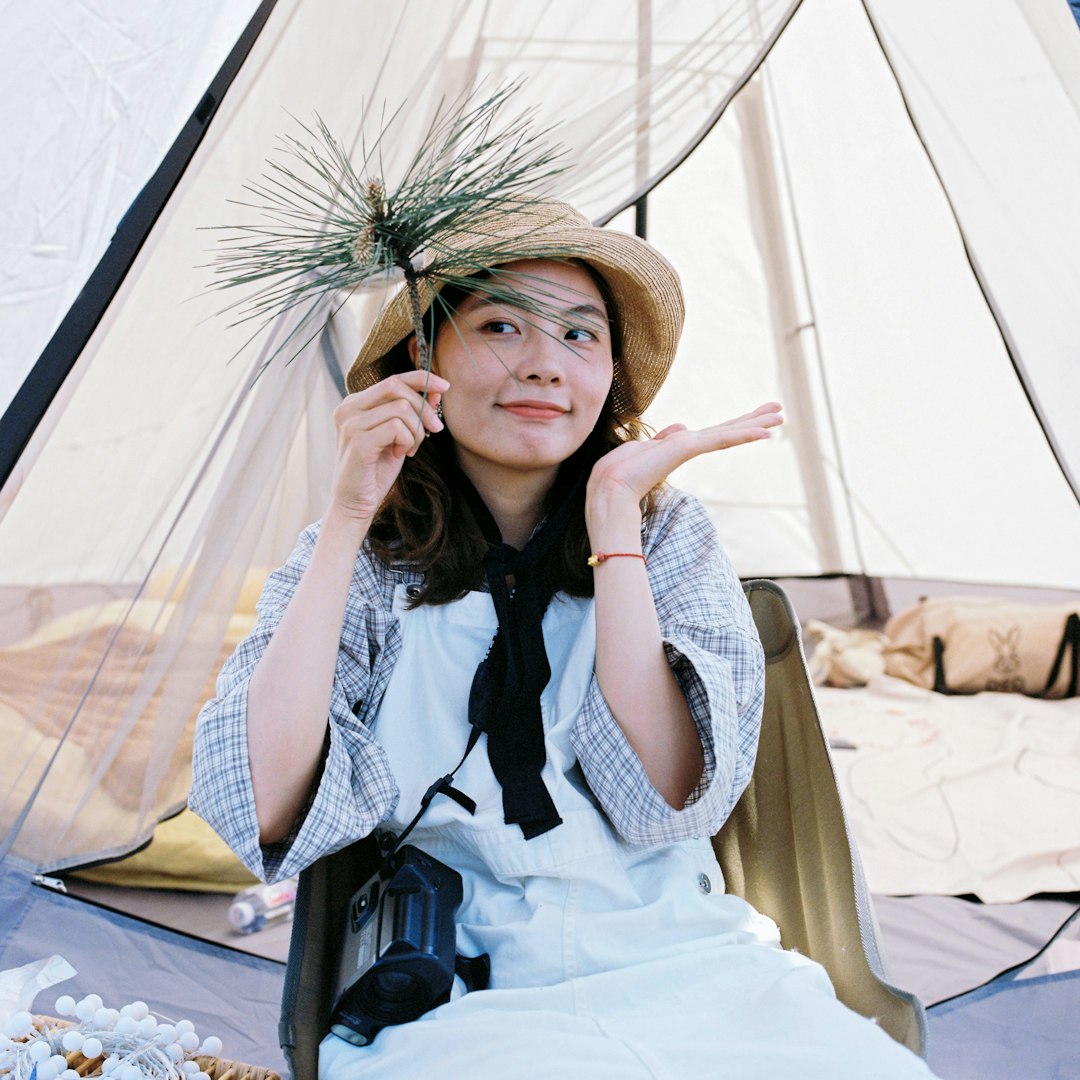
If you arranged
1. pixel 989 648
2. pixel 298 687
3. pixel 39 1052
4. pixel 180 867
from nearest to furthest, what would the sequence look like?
pixel 39 1052, pixel 298 687, pixel 180 867, pixel 989 648

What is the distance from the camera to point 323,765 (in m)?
1.05

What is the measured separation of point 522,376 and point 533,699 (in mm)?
335

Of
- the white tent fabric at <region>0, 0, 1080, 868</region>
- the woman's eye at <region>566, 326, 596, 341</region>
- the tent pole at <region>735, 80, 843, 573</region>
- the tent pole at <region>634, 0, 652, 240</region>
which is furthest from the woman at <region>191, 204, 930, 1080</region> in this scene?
the tent pole at <region>735, 80, 843, 573</region>

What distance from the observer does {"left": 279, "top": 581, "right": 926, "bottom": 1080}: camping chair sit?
103 cm

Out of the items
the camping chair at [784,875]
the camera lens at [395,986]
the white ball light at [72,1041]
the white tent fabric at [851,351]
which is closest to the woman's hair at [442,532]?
the camping chair at [784,875]

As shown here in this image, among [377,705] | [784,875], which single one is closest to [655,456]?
[377,705]

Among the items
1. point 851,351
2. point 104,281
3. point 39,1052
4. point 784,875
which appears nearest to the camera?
point 39,1052

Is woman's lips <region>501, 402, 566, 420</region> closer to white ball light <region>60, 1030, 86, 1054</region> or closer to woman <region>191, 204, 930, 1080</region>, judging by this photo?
woman <region>191, 204, 930, 1080</region>

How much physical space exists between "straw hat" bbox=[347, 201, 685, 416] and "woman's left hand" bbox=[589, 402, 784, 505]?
21 centimetres

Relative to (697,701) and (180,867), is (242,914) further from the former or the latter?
(697,701)

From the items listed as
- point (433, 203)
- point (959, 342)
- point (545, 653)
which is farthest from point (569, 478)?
point (959, 342)

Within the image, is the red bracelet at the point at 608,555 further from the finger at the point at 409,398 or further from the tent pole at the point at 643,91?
the tent pole at the point at 643,91

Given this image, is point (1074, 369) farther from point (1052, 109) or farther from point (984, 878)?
point (984, 878)

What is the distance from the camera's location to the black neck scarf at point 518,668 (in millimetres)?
1066
